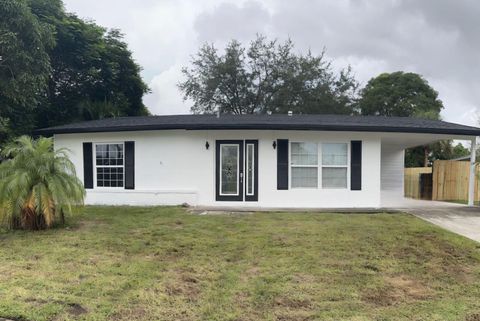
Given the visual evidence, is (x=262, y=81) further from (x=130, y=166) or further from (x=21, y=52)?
(x=21, y=52)

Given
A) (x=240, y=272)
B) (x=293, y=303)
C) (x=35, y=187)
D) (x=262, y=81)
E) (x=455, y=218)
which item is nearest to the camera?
(x=293, y=303)

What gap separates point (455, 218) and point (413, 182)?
815cm

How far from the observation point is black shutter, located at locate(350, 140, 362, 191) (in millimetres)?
11375

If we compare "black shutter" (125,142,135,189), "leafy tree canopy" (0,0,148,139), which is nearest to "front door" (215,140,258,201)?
"black shutter" (125,142,135,189)

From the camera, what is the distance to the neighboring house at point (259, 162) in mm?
11359

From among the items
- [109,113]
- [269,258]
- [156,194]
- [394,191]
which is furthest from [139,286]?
[109,113]

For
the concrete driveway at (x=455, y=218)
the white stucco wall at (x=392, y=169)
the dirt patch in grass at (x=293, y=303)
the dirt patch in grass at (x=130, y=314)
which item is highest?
the white stucco wall at (x=392, y=169)

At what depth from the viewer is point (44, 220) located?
7.68m

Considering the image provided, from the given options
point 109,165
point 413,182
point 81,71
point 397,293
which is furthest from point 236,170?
point 81,71

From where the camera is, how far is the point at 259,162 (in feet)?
37.5

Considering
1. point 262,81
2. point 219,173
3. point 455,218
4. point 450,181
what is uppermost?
point 262,81

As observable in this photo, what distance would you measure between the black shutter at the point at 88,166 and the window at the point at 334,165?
25.2ft

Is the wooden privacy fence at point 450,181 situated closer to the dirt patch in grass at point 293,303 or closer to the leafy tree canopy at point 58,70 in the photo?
the dirt patch in grass at point 293,303

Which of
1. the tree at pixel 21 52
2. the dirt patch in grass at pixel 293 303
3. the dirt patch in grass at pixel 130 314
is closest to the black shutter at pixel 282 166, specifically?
the dirt patch in grass at pixel 293 303
